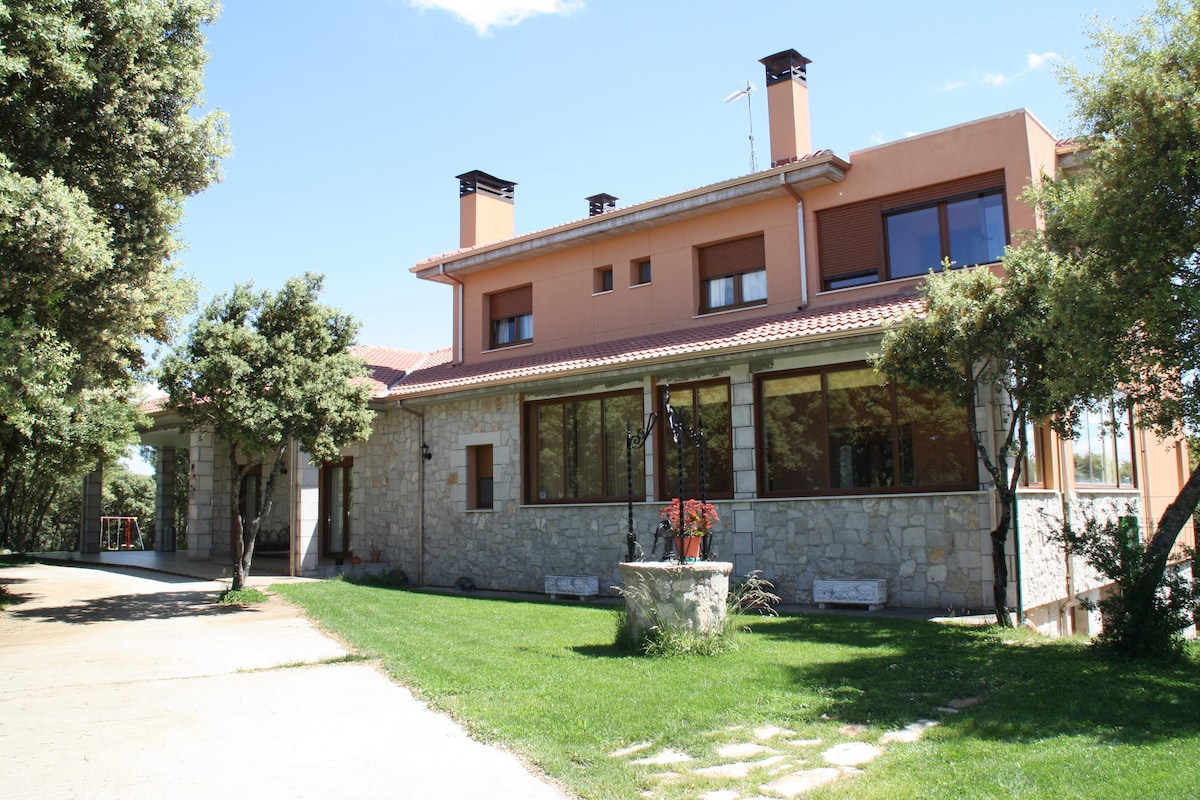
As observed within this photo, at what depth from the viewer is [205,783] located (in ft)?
15.3

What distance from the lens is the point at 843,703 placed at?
240 inches

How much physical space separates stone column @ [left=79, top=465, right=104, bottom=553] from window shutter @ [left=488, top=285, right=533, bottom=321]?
38.7 feet

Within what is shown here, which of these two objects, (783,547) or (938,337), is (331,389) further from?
(938,337)

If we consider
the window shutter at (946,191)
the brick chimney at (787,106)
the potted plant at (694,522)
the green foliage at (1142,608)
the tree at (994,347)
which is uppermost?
the brick chimney at (787,106)

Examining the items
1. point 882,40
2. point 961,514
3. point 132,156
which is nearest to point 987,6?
point 882,40

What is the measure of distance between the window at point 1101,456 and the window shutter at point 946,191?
3.50 metres

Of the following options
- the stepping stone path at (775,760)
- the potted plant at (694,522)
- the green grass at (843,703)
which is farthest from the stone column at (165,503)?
the stepping stone path at (775,760)

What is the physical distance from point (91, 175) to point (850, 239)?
33.1 feet

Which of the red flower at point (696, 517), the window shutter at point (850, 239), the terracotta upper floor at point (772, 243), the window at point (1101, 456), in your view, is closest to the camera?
the red flower at point (696, 517)

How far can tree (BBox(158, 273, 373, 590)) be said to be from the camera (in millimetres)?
11797

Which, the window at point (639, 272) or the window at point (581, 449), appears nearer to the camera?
the window at point (581, 449)

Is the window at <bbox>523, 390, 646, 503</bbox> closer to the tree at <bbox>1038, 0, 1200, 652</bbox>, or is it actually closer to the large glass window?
the large glass window

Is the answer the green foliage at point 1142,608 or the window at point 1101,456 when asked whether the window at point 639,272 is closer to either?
the window at point 1101,456

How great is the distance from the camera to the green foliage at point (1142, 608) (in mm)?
7391
